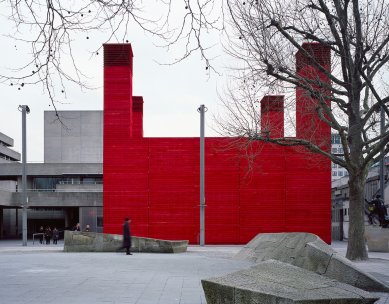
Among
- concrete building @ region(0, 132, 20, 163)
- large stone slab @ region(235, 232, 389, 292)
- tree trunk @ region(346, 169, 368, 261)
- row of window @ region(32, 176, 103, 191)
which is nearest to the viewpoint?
large stone slab @ region(235, 232, 389, 292)

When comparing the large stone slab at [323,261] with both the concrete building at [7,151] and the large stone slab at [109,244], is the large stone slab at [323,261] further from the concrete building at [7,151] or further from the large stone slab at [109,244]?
the concrete building at [7,151]

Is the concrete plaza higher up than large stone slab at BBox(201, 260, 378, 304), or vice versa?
large stone slab at BBox(201, 260, 378, 304)

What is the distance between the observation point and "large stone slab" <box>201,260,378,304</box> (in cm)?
727

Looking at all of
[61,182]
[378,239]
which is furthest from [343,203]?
[61,182]

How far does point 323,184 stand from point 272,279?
1047 inches

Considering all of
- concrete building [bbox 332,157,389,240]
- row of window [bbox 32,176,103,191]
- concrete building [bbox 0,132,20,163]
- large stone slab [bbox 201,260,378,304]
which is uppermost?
concrete building [bbox 0,132,20,163]

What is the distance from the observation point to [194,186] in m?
34.3

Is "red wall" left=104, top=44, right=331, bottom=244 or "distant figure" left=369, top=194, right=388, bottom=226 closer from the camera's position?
"distant figure" left=369, top=194, right=388, bottom=226

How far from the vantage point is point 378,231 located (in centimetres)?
2748

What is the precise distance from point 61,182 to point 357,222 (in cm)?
4323

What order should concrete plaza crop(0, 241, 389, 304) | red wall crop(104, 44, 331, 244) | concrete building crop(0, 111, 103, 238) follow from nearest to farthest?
concrete plaza crop(0, 241, 389, 304) < red wall crop(104, 44, 331, 244) < concrete building crop(0, 111, 103, 238)

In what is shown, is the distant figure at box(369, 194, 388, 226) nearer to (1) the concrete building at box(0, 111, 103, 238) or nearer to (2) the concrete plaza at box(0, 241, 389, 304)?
(2) the concrete plaza at box(0, 241, 389, 304)

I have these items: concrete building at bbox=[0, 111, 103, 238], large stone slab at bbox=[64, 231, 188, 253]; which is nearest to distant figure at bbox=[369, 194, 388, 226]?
large stone slab at bbox=[64, 231, 188, 253]

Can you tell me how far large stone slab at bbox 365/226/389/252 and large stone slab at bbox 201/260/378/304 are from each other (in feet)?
65.2
